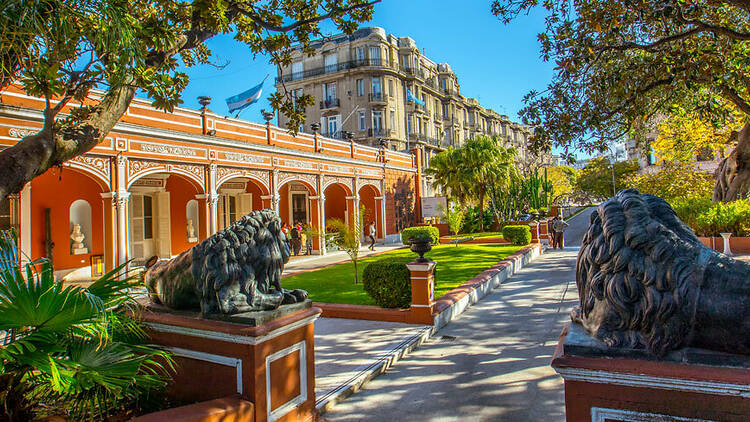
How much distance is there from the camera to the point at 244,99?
18.3m

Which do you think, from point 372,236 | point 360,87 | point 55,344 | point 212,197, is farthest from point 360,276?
point 360,87

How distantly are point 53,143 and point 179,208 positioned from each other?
14.6 metres

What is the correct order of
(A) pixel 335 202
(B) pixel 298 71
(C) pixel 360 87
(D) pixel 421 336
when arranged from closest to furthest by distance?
1. (D) pixel 421 336
2. (A) pixel 335 202
3. (C) pixel 360 87
4. (B) pixel 298 71

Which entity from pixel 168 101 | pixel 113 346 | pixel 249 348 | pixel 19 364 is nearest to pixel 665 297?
pixel 249 348

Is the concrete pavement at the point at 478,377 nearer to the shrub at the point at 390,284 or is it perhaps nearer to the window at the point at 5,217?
the shrub at the point at 390,284

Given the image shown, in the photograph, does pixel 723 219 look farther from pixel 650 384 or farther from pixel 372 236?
pixel 650 384

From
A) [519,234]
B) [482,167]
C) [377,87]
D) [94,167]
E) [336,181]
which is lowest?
[519,234]

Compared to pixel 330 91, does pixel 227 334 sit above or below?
below

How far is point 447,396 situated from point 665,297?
8.59 feet

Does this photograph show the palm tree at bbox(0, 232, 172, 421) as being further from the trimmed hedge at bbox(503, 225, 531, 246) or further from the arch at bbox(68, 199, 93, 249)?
the trimmed hedge at bbox(503, 225, 531, 246)

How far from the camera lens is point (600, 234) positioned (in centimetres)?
244

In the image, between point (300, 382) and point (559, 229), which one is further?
point (559, 229)

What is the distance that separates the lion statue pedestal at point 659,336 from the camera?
6.42ft

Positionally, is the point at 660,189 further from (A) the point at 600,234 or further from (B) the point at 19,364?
(B) the point at 19,364
